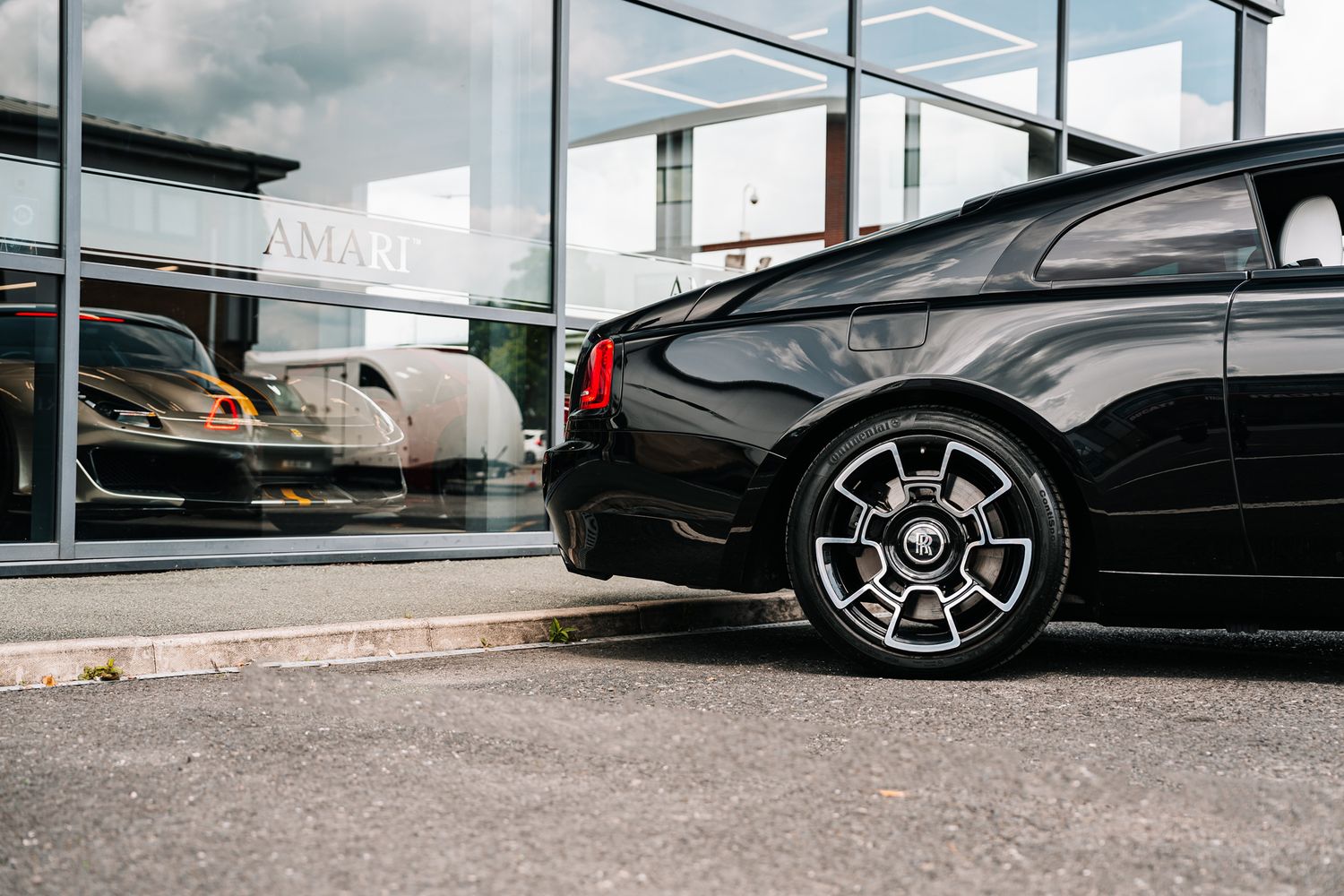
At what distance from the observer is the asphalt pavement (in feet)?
15.9

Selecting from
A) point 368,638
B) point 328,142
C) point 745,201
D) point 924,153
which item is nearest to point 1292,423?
point 368,638

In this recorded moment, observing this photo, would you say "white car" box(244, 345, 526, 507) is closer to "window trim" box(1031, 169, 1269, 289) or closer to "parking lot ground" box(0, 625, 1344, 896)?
"parking lot ground" box(0, 625, 1344, 896)

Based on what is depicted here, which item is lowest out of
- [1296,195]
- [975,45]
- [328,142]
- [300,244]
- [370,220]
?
[1296,195]

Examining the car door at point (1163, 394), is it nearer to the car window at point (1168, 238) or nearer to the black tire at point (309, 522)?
the car window at point (1168, 238)

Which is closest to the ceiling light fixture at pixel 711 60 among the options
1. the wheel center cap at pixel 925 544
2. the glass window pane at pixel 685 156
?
the glass window pane at pixel 685 156

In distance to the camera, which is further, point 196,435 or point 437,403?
point 437,403

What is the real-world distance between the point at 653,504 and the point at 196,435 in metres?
3.96

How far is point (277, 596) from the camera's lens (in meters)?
5.79

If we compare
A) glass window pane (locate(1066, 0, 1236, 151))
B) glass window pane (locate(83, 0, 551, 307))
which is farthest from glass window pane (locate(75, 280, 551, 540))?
glass window pane (locate(1066, 0, 1236, 151))

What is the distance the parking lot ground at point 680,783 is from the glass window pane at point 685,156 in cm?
516

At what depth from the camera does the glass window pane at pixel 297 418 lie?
22.4ft

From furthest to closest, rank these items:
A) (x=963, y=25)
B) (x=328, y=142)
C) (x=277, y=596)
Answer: (x=963, y=25) → (x=328, y=142) → (x=277, y=596)

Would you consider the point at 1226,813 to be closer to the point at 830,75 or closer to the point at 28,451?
the point at 28,451

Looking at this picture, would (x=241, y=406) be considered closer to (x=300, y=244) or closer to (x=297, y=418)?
(x=297, y=418)
